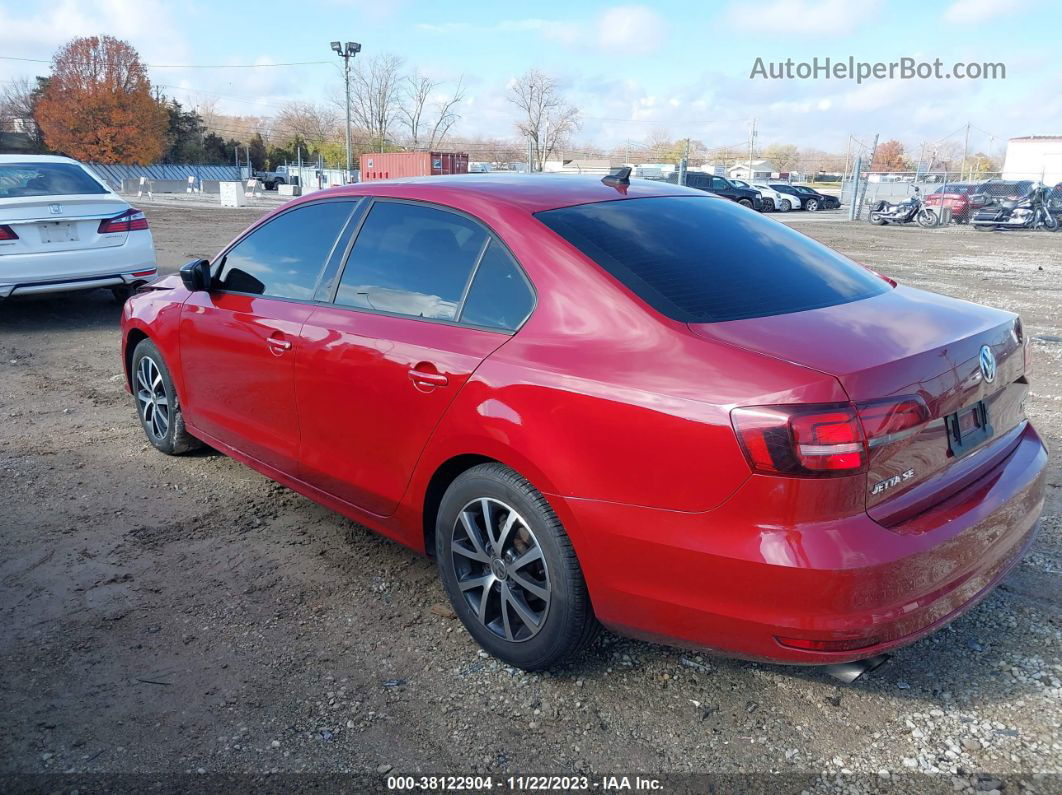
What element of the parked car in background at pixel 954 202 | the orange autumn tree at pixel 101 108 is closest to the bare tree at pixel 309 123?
the orange autumn tree at pixel 101 108

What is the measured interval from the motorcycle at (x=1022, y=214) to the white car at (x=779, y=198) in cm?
1038

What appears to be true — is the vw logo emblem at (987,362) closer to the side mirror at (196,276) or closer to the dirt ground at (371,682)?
the dirt ground at (371,682)

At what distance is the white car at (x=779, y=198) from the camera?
35.8m

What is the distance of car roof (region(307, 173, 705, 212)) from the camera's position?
123 inches

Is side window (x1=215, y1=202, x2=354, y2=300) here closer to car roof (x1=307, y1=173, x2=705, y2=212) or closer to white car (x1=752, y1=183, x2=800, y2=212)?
car roof (x1=307, y1=173, x2=705, y2=212)

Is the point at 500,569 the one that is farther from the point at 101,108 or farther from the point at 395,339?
the point at 101,108

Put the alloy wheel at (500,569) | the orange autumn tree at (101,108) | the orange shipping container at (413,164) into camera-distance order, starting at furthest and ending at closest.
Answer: the orange autumn tree at (101,108)
the orange shipping container at (413,164)
the alloy wheel at (500,569)

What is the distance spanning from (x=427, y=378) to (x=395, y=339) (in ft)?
0.86

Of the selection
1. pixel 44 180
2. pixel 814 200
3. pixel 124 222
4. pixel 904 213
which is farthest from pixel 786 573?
pixel 814 200

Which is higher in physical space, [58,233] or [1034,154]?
[1034,154]

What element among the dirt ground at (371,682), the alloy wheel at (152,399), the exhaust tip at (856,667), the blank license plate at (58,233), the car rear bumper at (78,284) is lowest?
the dirt ground at (371,682)

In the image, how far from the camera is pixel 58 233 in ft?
25.9

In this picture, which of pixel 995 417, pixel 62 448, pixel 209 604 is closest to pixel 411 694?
pixel 209 604

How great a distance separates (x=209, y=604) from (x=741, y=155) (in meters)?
103
